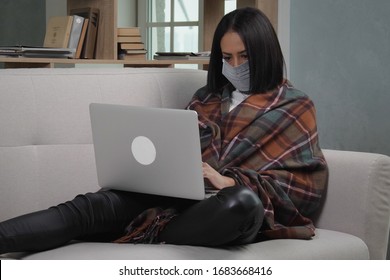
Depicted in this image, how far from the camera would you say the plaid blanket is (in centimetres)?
219

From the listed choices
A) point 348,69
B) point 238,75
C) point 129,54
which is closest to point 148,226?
point 238,75

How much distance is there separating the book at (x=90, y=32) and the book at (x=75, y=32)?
0.04m

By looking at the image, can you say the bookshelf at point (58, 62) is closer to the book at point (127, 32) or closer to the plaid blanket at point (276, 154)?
the book at point (127, 32)

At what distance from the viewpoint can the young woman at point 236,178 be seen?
1956 millimetres

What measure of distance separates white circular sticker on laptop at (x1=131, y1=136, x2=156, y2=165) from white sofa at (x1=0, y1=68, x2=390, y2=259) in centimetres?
38

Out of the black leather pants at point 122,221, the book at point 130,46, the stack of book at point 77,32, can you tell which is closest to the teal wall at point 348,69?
the book at point 130,46

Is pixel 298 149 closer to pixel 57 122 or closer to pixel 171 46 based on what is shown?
pixel 57 122

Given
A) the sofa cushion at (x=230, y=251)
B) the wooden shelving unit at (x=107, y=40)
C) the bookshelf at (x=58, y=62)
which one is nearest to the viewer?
the sofa cushion at (x=230, y=251)

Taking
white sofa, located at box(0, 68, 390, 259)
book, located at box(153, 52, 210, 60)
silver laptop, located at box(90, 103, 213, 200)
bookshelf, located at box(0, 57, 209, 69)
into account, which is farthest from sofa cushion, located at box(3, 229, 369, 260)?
book, located at box(153, 52, 210, 60)

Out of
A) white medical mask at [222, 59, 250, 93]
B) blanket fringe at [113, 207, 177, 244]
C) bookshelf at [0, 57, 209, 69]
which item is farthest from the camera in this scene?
bookshelf at [0, 57, 209, 69]

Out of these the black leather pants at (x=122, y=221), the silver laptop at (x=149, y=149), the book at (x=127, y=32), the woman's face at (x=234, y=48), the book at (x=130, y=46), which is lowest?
the black leather pants at (x=122, y=221)

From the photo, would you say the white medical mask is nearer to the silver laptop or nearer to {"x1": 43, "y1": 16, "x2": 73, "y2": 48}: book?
the silver laptop

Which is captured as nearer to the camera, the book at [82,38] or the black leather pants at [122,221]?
the black leather pants at [122,221]

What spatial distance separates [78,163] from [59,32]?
61.3 inches
